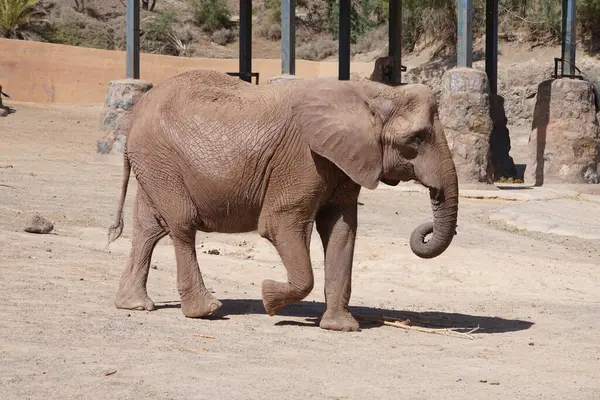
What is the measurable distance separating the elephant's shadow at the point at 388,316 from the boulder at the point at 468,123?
32.5ft

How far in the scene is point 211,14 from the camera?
48812 mm

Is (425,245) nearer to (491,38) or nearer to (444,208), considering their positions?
(444,208)

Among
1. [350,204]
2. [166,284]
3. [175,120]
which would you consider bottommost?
[166,284]

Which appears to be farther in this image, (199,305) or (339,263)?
(199,305)

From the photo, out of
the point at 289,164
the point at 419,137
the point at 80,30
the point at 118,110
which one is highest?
the point at 80,30

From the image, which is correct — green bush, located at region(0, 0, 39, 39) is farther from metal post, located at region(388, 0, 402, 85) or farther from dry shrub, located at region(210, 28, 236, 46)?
metal post, located at region(388, 0, 402, 85)

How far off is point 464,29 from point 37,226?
371 inches

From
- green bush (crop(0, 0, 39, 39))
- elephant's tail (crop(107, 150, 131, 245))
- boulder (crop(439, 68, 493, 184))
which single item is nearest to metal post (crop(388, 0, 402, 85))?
boulder (crop(439, 68, 493, 184))

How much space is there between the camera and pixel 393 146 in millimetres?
7902

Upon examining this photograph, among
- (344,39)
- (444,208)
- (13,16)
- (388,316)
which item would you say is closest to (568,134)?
(344,39)

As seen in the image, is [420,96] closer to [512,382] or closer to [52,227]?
[512,382]

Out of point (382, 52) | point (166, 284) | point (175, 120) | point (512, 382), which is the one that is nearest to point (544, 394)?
point (512, 382)

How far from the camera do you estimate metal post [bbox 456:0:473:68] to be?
19.1 m

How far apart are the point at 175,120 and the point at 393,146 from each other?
5.08 feet
